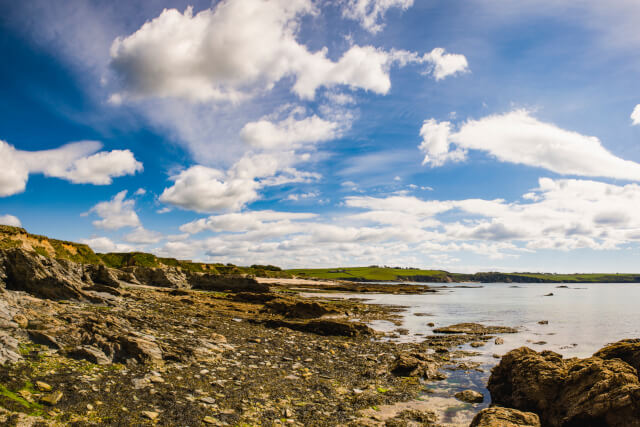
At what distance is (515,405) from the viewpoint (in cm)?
1282

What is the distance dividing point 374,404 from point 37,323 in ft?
43.7

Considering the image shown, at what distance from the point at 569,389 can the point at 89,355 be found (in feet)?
55.4

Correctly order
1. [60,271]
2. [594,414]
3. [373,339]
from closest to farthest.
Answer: [594,414], [60,271], [373,339]

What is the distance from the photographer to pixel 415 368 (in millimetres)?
17594

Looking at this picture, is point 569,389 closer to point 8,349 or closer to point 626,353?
point 626,353

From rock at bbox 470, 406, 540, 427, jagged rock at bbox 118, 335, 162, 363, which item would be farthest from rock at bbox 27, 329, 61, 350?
rock at bbox 470, 406, 540, 427

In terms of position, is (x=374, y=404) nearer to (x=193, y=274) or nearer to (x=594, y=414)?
(x=594, y=414)

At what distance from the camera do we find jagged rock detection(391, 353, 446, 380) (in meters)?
17.2

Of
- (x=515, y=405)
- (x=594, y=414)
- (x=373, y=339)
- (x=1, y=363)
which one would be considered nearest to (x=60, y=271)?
(x=1, y=363)

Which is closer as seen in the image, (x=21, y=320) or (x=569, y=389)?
(x=569, y=389)

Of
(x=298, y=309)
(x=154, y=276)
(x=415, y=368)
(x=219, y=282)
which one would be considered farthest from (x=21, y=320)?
(x=219, y=282)

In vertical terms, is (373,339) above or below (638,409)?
below

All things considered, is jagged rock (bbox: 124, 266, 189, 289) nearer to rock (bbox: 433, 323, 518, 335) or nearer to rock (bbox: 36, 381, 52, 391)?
rock (bbox: 433, 323, 518, 335)

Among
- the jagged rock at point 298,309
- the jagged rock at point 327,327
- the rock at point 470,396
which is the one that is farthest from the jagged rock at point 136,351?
the jagged rock at point 298,309
